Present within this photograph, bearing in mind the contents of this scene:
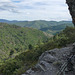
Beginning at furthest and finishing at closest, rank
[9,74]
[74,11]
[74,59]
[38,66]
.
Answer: [9,74] < [38,66] < [74,59] < [74,11]

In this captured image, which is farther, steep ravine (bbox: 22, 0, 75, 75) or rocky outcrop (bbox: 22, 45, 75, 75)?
rocky outcrop (bbox: 22, 45, 75, 75)

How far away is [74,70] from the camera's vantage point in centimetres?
1461

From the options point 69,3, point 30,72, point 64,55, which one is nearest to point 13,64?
point 30,72

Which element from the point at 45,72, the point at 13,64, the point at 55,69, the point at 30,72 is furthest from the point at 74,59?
the point at 13,64

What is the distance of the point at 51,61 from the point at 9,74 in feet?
53.8

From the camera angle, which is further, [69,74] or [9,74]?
[9,74]

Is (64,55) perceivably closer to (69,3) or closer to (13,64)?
Result: (69,3)

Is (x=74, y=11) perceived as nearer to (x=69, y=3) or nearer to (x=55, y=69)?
(x=69, y=3)

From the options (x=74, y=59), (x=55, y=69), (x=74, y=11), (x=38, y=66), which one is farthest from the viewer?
(x=38, y=66)

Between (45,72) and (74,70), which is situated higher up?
(74,70)

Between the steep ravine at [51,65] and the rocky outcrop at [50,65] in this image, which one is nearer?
the steep ravine at [51,65]

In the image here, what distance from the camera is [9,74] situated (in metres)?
32.6

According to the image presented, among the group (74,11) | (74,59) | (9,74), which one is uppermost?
(74,11)

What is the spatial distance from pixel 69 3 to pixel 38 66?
33.6 ft
